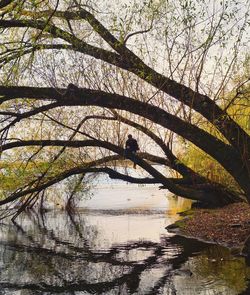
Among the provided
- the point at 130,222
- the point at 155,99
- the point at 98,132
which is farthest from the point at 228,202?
the point at 155,99

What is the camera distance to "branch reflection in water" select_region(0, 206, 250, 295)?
1246 centimetres

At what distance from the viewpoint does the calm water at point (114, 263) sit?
12.4m

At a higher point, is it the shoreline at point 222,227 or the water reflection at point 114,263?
the shoreline at point 222,227

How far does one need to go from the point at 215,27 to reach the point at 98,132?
10.1m

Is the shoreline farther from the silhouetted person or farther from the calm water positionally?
the silhouetted person

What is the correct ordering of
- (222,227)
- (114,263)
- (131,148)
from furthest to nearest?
(222,227) < (131,148) < (114,263)

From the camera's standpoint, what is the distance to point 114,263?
1620cm

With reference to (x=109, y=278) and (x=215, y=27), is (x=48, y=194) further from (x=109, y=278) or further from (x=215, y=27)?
(x=215, y=27)

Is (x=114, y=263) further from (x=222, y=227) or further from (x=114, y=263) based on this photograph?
(x=222, y=227)

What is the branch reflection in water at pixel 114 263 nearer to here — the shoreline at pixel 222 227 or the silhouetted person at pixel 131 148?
the shoreline at pixel 222 227

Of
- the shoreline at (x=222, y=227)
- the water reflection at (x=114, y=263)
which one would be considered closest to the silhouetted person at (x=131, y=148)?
the water reflection at (x=114, y=263)

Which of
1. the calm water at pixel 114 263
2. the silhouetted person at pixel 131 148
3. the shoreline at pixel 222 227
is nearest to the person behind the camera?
the calm water at pixel 114 263

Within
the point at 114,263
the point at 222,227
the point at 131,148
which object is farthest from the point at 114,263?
the point at 222,227

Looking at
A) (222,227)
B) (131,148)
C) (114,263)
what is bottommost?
(114,263)
